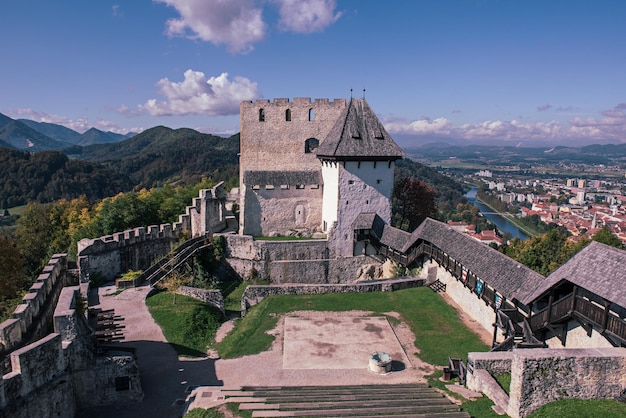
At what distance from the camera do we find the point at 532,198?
456 ft

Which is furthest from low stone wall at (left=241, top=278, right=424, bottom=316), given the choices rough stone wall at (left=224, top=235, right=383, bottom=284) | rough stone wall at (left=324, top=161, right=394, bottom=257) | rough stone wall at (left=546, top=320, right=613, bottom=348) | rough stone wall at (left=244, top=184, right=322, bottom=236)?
rough stone wall at (left=546, top=320, right=613, bottom=348)

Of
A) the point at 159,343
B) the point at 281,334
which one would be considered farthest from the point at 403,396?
the point at 159,343

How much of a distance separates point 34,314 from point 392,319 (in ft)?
45.0

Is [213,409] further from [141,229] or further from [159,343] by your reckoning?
[141,229]

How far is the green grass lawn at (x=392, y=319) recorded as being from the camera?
16422 millimetres

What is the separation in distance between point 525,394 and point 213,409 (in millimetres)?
8396

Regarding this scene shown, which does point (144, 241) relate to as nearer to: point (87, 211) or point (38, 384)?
point (38, 384)

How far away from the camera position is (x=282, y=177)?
28672 millimetres

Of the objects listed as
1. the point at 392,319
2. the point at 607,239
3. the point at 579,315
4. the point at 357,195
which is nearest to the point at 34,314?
the point at 392,319

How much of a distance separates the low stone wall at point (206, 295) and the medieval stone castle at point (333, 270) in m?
1.39

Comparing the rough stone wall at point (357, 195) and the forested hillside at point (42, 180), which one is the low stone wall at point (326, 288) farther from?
the forested hillside at point (42, 180)

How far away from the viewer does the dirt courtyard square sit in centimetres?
1545

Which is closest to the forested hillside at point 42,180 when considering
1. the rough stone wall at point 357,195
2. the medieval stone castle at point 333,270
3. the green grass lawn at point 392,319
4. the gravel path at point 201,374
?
the medieval stone castle at point 333,270

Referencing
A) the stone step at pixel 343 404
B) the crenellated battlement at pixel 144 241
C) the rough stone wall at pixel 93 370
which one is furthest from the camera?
the crenellated battlement at pixel 144 241
